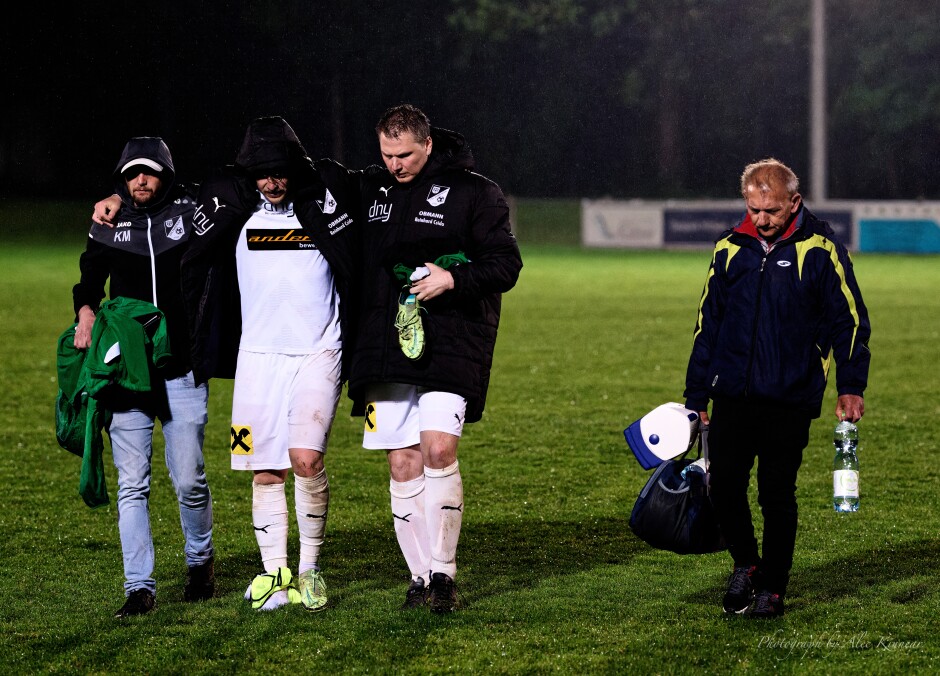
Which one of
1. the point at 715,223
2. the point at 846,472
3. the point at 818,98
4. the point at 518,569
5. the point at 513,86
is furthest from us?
the point at 513,86

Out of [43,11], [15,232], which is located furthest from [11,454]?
[43,11]

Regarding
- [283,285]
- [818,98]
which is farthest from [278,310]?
[818,98]

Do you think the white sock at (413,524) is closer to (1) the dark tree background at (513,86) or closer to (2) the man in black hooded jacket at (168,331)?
(2) the man in black hooded jacket at (168,331)

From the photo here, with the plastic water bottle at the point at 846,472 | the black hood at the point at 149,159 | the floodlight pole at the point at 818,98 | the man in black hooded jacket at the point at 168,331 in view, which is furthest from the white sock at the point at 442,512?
the floodlight pole at the point at 818,98

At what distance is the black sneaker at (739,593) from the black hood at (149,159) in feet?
8.68

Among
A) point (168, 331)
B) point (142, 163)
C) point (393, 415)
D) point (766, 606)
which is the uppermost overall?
point (142, 163)

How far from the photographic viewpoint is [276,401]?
5.40m

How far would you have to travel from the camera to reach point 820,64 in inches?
1308

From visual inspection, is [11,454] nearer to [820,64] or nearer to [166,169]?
[166,169]

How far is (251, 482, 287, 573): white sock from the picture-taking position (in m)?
5.45

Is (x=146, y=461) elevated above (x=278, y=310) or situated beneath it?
situated beneath

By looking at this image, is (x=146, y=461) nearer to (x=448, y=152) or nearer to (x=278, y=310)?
(x=278, y=310)

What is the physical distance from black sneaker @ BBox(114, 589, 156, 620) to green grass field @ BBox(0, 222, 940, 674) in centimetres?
6

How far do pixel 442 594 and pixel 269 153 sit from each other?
1780 millimetres
